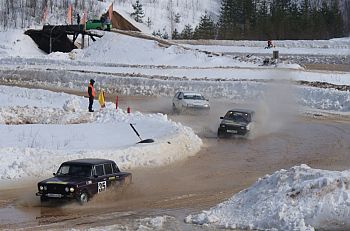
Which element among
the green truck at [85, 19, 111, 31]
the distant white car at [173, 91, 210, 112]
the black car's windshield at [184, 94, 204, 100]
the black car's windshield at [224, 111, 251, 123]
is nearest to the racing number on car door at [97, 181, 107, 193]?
the black car's windshield at [224, 111, 251, 123]

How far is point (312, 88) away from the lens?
141 ft

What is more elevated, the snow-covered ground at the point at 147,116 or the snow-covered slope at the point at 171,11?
the snow-covered slope at the point at 171,11

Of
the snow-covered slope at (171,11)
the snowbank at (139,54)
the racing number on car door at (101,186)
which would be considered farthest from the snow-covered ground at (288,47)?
the racing number on car door at (101,186)

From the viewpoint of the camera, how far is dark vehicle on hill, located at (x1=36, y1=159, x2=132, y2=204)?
1545 centimetres

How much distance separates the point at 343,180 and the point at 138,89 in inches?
1405

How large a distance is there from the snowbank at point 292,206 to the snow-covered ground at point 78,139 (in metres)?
6.98

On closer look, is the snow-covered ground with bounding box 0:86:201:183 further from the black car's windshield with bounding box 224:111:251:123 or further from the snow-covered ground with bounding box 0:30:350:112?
the snow-covered ground with bounding box 0:30:350:112

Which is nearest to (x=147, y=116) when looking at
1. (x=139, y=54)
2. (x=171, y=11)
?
(x=139, y=54)

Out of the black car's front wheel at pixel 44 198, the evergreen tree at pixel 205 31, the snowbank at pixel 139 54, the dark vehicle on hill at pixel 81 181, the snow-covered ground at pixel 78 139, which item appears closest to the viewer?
the dark vehicle on hill at pixel 81 181

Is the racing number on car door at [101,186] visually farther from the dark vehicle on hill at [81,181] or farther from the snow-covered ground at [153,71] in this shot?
the snow-covered ground at [153,71]

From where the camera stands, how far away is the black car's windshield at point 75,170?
16.3m

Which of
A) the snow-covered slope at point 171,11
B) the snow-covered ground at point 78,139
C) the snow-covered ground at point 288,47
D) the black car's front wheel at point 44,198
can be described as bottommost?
the black car's front wheel at point 44,198

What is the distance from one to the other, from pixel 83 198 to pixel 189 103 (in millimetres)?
20354

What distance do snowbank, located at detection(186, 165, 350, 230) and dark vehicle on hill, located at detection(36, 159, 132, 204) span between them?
311 cm
